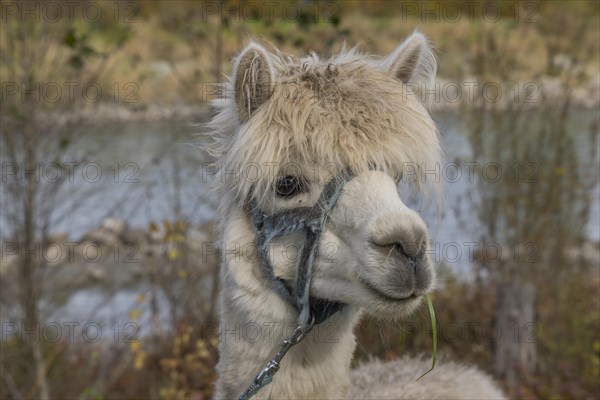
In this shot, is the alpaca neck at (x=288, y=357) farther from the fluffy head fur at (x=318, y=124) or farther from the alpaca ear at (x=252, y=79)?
the alpaca ear at (x=252, y=79)

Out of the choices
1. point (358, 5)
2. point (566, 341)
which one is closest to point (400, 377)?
point (566, 341)

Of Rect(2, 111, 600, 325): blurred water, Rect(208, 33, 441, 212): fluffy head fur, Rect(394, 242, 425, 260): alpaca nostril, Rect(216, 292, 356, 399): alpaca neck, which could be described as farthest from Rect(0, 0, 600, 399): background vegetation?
Rect(394, 242, 425, 260): alpaca nostril

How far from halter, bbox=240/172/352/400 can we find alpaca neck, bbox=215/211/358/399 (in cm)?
5

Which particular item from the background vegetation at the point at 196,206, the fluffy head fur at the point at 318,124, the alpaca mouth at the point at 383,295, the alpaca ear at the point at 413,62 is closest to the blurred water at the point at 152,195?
the background vegetation at the point at 196,206

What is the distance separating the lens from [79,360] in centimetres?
703

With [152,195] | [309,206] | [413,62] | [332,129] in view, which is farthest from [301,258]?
[152,195]

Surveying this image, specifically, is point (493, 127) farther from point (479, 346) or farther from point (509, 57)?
point (479, 346)

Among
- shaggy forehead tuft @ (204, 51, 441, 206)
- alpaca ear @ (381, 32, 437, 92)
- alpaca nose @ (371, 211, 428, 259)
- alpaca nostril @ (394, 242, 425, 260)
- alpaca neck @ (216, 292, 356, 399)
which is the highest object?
alpaca ear @ (381, 32, 437, 92)

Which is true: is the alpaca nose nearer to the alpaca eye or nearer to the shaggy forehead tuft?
the shaggy forehead tuft

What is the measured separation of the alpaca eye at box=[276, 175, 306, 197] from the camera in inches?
101

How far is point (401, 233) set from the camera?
2.23 m

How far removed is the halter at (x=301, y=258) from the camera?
250 cm

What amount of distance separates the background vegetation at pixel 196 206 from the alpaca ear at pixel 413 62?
245 centimetres

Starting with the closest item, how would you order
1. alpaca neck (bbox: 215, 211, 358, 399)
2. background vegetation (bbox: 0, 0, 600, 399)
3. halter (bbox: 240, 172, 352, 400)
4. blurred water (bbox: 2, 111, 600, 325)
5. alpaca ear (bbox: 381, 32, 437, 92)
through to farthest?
halter (bbox: 240, 172, 352, 400) < alpaca neck (bbox: 215, 211, 358, 399) < alpaca ear (bbox: 381, 32, 437, 92) < background vegetation (bbox: 0, 0, 600, 399) < blurred water (bbox: 2, 111, 600, 325)
